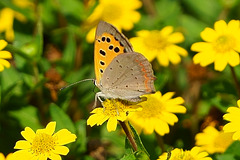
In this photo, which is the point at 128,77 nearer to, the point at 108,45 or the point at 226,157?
the point at 108,45

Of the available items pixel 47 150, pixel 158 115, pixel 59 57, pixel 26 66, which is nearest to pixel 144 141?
pixel 158 115

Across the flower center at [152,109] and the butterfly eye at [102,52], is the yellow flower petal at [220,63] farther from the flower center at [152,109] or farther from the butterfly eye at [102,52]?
the butterfly eye at [102,52]

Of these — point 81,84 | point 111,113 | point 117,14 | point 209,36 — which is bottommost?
point 111,113

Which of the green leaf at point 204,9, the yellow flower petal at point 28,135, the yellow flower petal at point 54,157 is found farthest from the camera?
the green leaf at point 204,9

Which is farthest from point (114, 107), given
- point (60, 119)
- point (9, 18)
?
point (9, 18)

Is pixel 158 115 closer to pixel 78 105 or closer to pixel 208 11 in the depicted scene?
pixel 78 105

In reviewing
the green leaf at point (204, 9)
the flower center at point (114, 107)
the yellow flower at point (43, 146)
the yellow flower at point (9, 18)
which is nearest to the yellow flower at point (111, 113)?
the flower center at point (114, 107)
